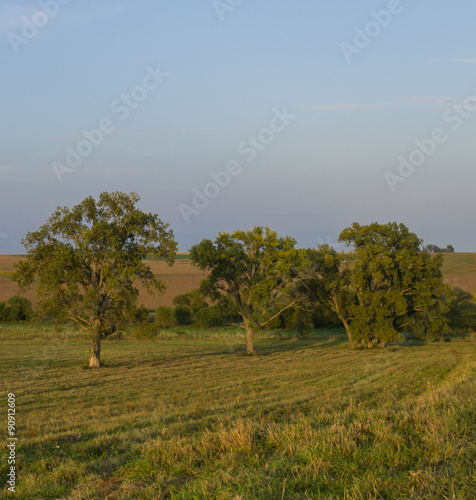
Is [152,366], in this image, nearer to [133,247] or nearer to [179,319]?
[133,247]

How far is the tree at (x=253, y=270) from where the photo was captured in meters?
37.4

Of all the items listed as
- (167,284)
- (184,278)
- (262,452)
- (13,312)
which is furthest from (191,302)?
(262,452)

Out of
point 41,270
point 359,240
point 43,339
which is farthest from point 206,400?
point 43,339

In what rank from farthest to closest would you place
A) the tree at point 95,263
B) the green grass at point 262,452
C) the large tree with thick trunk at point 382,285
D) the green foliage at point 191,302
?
the green foliage at point 191,302, the large tree with thick trunk at point 382,285, the tree at point 95,263, the green grass at point 262,452

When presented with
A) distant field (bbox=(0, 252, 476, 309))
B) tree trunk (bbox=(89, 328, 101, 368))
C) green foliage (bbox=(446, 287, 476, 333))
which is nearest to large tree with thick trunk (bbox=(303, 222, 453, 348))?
green foliage (bbox=(446, 287, 476, 333))

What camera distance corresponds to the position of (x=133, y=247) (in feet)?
98.6

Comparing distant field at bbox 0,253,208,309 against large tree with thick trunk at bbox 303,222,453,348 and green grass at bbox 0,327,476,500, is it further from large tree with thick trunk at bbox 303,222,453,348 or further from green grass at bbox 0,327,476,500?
green grass at bbox 0,327,476,500

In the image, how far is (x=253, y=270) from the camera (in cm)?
3953

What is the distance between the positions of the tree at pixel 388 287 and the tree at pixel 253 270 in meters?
10.1

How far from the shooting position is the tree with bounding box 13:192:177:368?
93.6ft

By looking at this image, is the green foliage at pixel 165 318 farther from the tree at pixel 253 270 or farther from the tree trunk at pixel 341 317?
the tree at pixel 253 270

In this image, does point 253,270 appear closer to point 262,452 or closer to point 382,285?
A: point 382,285

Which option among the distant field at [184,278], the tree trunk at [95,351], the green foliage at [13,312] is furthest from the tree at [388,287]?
the green foliage at [13,312]

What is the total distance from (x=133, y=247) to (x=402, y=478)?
26.1 m
